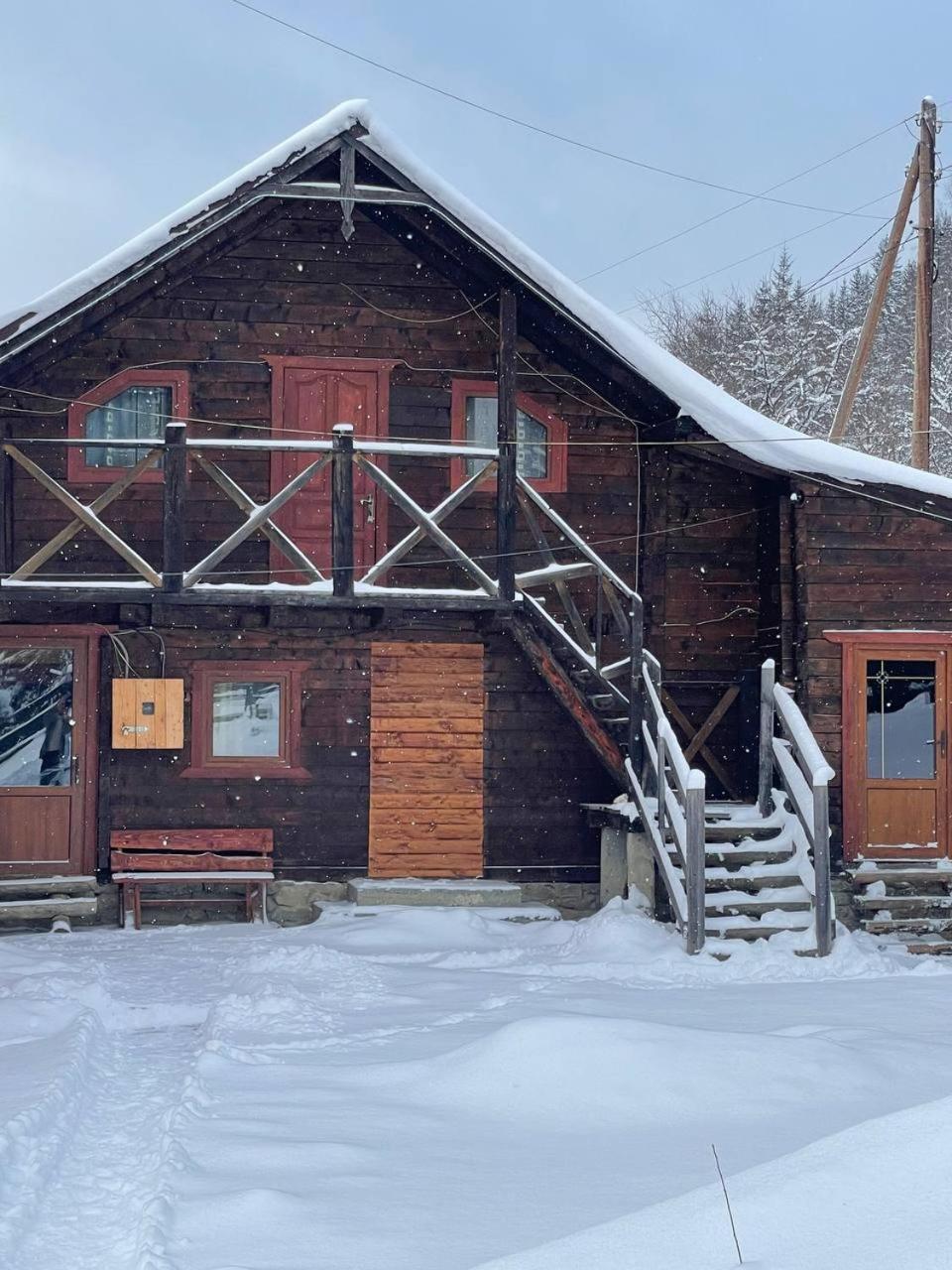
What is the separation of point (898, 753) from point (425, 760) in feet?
14.3

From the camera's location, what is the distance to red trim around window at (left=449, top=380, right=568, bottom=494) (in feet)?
42.7

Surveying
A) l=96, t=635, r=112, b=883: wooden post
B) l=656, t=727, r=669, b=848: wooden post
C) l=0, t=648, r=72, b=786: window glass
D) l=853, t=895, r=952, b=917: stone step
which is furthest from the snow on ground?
l=0, t=648, r=72, b=786: window glass

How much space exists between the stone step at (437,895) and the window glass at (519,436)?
12.5 ft

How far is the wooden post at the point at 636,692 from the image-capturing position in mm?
11781

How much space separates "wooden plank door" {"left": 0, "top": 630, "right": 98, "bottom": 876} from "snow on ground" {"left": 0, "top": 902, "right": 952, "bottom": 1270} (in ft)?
8.60

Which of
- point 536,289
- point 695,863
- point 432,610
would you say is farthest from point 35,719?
point 695,863

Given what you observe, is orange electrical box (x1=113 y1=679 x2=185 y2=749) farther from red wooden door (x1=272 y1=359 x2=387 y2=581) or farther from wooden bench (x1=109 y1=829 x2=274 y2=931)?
red wooden door (x1=272 y1=359 x2=387 y2=581)

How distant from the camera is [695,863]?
10477mm

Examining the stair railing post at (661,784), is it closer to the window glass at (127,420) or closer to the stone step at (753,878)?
the stone step at (753,878)

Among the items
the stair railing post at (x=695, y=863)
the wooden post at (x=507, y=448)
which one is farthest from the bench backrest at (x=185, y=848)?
the stair railing post at (x=695, y=863)

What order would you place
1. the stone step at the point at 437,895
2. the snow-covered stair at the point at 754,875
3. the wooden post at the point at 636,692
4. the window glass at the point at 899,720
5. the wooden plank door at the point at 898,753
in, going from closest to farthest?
the snow-covered stair at the point at 754,875, the wooden post at the point at 636,692, the stone step at the point at 437,895, the wooden plank door at the point at 898,753, the window glass at the point at 899,720

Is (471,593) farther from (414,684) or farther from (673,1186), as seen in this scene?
(673,1186)

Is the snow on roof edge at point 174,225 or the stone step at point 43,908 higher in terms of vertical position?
the snow on roof edge at point 174,225

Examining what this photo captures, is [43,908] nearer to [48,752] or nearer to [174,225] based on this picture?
[48,752]
